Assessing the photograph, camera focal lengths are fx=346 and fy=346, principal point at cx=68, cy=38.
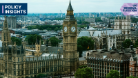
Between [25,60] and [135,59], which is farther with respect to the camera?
[25,60]

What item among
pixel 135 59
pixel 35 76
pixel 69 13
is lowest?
Answer: pixel 35 76

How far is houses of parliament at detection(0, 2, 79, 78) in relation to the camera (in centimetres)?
10419

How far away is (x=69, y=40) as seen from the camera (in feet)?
378

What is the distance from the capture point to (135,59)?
96000 millimetres

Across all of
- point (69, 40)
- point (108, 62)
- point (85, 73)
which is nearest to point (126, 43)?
point (69, 40)

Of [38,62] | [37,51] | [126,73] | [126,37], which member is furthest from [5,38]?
[126,37]

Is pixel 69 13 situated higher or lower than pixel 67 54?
higher

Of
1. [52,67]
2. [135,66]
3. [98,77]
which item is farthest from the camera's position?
[52,67]

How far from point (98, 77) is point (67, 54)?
53.1 feet

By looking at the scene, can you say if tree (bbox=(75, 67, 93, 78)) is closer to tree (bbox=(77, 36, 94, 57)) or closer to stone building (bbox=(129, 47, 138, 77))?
stone building (bbox=(129, 47, 138, 77))

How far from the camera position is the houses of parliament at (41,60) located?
4102 inches

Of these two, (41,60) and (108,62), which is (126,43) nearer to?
(108,62)

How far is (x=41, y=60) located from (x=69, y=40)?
475 inches

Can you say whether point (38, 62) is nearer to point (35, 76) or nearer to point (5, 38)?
point (35, 76)
